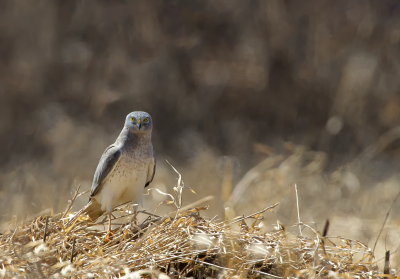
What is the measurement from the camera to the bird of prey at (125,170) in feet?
18.5

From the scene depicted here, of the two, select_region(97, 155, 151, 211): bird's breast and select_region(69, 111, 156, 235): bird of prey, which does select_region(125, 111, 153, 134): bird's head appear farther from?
select_region(97, 155, 151, 211): bird's breast

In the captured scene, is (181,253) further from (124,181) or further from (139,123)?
(139,123)

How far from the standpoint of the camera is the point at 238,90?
37.2 ft

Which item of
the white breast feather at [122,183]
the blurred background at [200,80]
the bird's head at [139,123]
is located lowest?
the white breast feather at [122,183]

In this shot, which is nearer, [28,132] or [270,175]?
[270,175]

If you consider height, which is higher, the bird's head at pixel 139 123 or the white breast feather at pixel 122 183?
the bird's head at pixel 139 123

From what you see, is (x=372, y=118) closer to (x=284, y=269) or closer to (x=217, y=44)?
(x=217, y=44)

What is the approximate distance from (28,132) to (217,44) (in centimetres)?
268

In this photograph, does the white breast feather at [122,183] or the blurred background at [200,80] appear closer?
the white breast feather at [122,183]

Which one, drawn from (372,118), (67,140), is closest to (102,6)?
(67,140)

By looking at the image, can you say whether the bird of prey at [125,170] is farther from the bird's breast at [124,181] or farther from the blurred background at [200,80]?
the blurred background at [200,80]

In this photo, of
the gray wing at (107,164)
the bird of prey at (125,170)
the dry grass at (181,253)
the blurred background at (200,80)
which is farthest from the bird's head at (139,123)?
the blurred background at (200,80)

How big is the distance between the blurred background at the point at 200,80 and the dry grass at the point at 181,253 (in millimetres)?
4460

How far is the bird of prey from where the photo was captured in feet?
18.5
